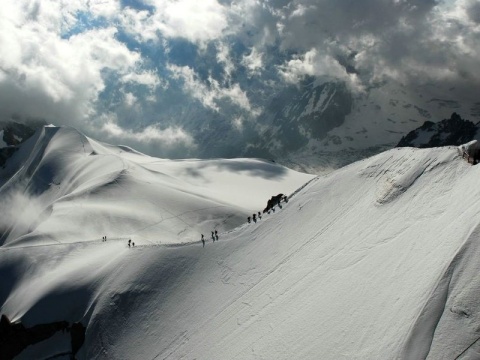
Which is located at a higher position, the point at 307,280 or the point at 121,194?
the point at 121,194

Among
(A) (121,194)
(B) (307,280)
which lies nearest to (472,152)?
(B) (307,280)

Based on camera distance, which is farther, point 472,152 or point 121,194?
point 121,194

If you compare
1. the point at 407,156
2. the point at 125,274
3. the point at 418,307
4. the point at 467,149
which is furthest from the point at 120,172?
the point at 418,307

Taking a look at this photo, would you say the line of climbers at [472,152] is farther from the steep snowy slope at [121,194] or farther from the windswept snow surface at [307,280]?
the steep snowy slope at [121,194]

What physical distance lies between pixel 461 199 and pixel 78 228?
202 ft

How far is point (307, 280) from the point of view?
40.9 m

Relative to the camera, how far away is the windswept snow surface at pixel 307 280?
94.9 ft

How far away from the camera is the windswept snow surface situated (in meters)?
28.9

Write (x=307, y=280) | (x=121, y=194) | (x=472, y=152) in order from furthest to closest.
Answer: (x=121, y=194) < (x=472, y=152) < (x=307, y=280)

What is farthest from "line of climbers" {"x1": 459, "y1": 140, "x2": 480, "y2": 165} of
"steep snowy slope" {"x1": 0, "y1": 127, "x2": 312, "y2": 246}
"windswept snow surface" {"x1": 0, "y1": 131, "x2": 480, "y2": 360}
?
"steep snowy slope" {"x1": 0, "y1": 127, "x2": 312, "y2": 246}

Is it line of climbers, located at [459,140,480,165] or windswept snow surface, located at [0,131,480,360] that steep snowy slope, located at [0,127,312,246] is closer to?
windswept snow surface, located at [0,131,480,360]

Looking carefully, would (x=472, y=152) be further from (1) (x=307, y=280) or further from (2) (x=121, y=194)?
(2) (x=121, y=194)

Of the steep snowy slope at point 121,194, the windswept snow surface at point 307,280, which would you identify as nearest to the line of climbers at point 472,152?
the windswept snow surface at point 307,280

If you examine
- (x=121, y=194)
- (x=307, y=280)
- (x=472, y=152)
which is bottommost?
(x=307, y=280)
